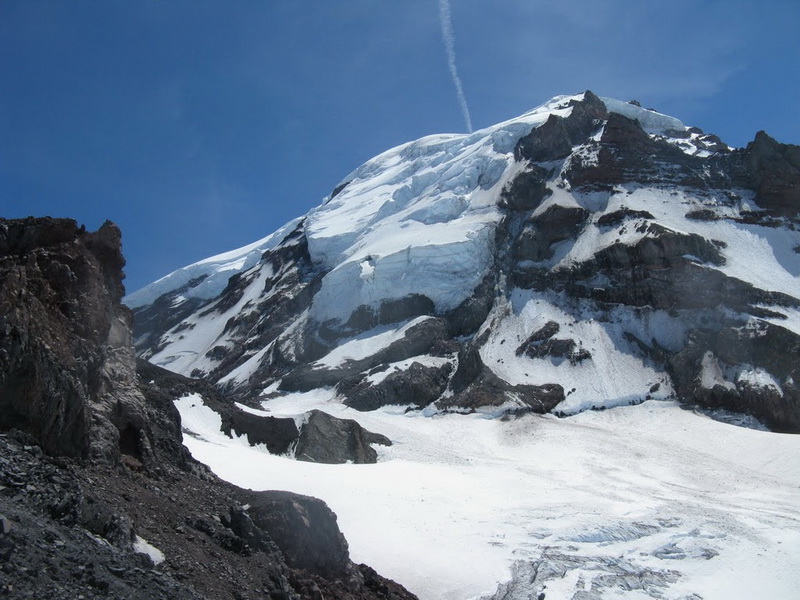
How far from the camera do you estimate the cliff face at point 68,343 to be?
16.3 m

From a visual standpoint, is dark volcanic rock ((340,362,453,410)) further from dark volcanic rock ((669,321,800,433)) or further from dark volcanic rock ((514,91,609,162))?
dark volcanic rock ((514,91,609,162))

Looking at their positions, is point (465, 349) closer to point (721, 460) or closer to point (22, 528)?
point (721, 460)

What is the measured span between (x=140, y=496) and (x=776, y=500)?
126 ft

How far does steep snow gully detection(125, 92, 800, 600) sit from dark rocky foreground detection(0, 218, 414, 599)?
19.4 ft

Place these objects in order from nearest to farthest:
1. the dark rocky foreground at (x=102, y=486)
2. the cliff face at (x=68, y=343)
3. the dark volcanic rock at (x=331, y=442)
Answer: the dark rocky foreground at (x=102, y=486), the cliff face at (x=68, y=343), the dark volcanic rock at (x=331, y=442)

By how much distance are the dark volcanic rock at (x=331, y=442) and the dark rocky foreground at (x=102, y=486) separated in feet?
63.0

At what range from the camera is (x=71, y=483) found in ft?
49.3

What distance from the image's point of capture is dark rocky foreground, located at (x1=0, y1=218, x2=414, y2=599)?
13.0 metres

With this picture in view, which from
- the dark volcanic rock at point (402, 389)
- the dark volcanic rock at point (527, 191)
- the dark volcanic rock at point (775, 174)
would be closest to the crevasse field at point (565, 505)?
the dark volcanic rock at point (402, 389)

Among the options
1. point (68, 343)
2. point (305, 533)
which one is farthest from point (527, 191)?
point (68, 343)

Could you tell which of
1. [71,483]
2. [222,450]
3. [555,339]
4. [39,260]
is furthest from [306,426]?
[555,339]

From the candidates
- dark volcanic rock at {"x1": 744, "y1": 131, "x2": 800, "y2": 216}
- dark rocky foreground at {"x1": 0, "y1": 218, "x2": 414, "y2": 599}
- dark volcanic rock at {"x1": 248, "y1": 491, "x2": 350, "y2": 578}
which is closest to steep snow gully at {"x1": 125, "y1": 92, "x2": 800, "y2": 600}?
dark volcanic rock at {"x1": 744, "y1": 131, "x2": 800, "y2": 216}

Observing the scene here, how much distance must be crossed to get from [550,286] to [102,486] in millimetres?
75046

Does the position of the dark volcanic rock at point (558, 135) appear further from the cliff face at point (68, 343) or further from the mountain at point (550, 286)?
the cliff face at point (68, 343)
